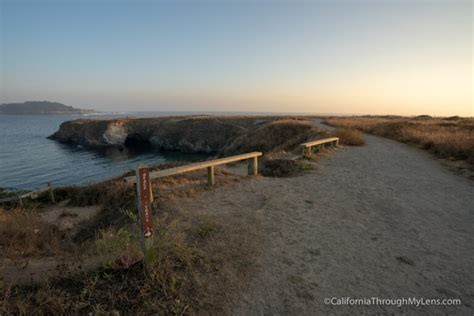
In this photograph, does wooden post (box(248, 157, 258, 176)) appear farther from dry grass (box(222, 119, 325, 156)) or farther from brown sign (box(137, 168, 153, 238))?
dry grass (box(222, 119, 325, 156))

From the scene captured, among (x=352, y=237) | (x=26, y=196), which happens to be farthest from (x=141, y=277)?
(x=26, y=196)

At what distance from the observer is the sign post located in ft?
8.47

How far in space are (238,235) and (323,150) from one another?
10254mm

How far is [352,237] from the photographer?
4.50m

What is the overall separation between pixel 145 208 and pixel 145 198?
0.13 meters

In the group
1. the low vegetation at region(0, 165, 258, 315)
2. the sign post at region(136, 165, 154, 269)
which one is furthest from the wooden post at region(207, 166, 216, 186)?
the sign post at region(136, 165, 154, 269)

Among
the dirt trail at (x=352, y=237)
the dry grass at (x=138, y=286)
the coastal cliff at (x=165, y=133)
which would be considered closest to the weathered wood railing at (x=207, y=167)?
the dirt trail at (x=352, y=237)

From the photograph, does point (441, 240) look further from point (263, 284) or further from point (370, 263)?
point (263, 284)

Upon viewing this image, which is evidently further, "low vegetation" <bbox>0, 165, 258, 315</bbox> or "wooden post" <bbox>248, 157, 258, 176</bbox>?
"wooden post" <bbox>248, 157, 258, 176</bbox>

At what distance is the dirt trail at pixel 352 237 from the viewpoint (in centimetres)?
300

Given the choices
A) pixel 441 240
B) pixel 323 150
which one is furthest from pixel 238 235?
pixel 323 150

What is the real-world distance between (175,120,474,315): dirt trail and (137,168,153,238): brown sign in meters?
1.33

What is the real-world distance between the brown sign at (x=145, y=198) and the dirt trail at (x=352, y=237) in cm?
133

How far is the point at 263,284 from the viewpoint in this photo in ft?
10.1
